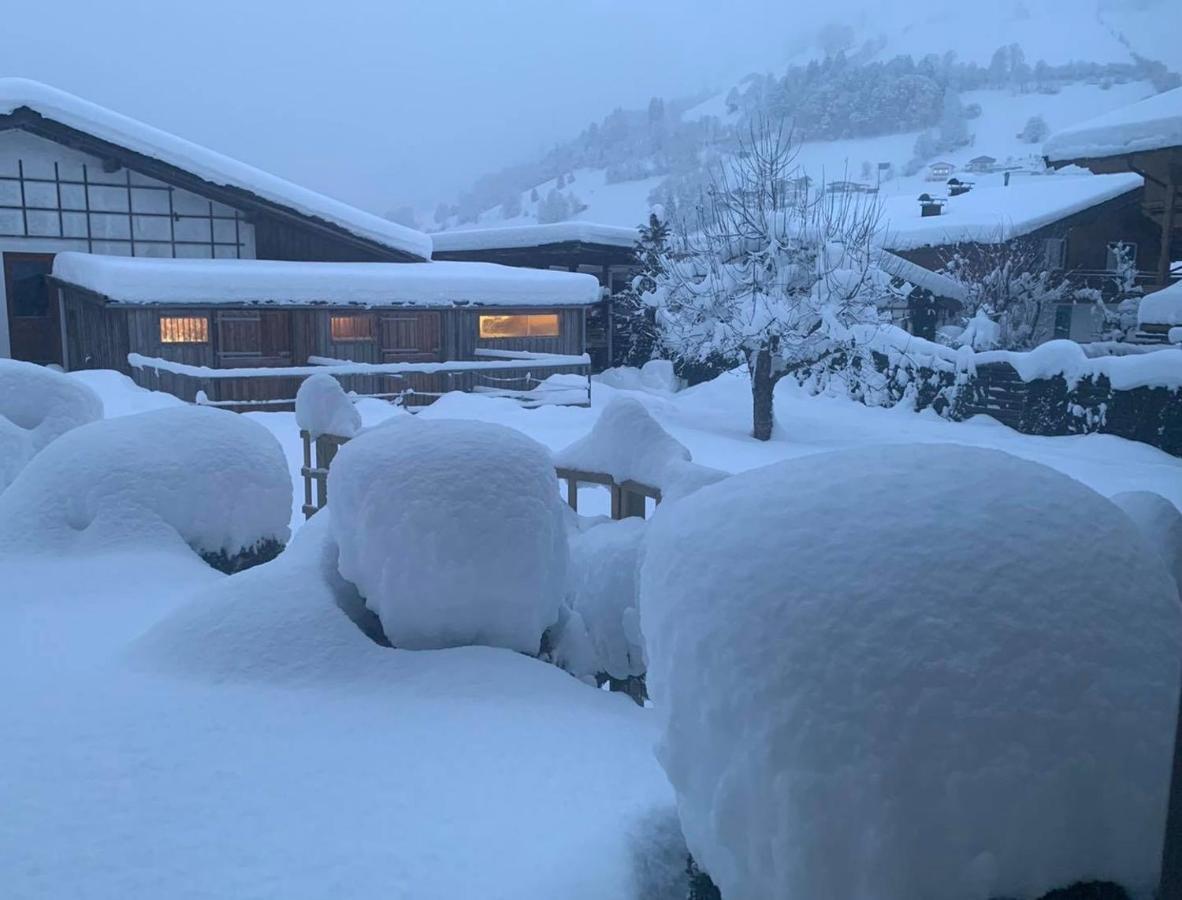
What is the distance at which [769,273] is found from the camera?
764 inches

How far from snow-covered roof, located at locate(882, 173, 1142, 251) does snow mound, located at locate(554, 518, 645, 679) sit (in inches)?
769

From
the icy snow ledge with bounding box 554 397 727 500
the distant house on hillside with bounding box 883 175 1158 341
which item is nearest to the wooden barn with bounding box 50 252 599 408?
the distant house on hillside with bounding box 883 175 1158 341

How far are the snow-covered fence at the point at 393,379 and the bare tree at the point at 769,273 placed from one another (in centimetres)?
278

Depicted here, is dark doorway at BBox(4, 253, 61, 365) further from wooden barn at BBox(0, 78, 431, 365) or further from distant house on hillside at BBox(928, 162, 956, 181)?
distant house on hillside at BBox(928, 162, 956, 181)

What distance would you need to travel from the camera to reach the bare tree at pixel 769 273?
18.6 metres

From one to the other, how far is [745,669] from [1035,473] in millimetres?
1046

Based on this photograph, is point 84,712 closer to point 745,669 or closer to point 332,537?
point 332,537

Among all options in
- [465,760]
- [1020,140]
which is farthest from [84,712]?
[1020,140]

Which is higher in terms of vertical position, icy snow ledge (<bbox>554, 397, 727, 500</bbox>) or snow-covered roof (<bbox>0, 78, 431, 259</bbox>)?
snow-covered roof (<bbox>0, 78, 431, 259</bbox>)

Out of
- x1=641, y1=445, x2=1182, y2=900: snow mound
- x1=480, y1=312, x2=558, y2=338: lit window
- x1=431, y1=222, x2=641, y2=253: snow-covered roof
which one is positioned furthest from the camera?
x1=431, y1=222, x2=641, y2=253: snow-covered roof

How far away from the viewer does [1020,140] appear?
1082 inches

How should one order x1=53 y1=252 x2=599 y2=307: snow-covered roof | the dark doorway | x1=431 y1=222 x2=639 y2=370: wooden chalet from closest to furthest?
x1=53 y1=252 x2=599 y2=307: snow-covered roof, the dark doorway, x1=431 y1=222 x2=639 y2=370: wooden chalet

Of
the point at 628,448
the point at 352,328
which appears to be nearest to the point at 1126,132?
the point at 628,448

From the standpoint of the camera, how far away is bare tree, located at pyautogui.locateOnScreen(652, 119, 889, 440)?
61.1 ft
